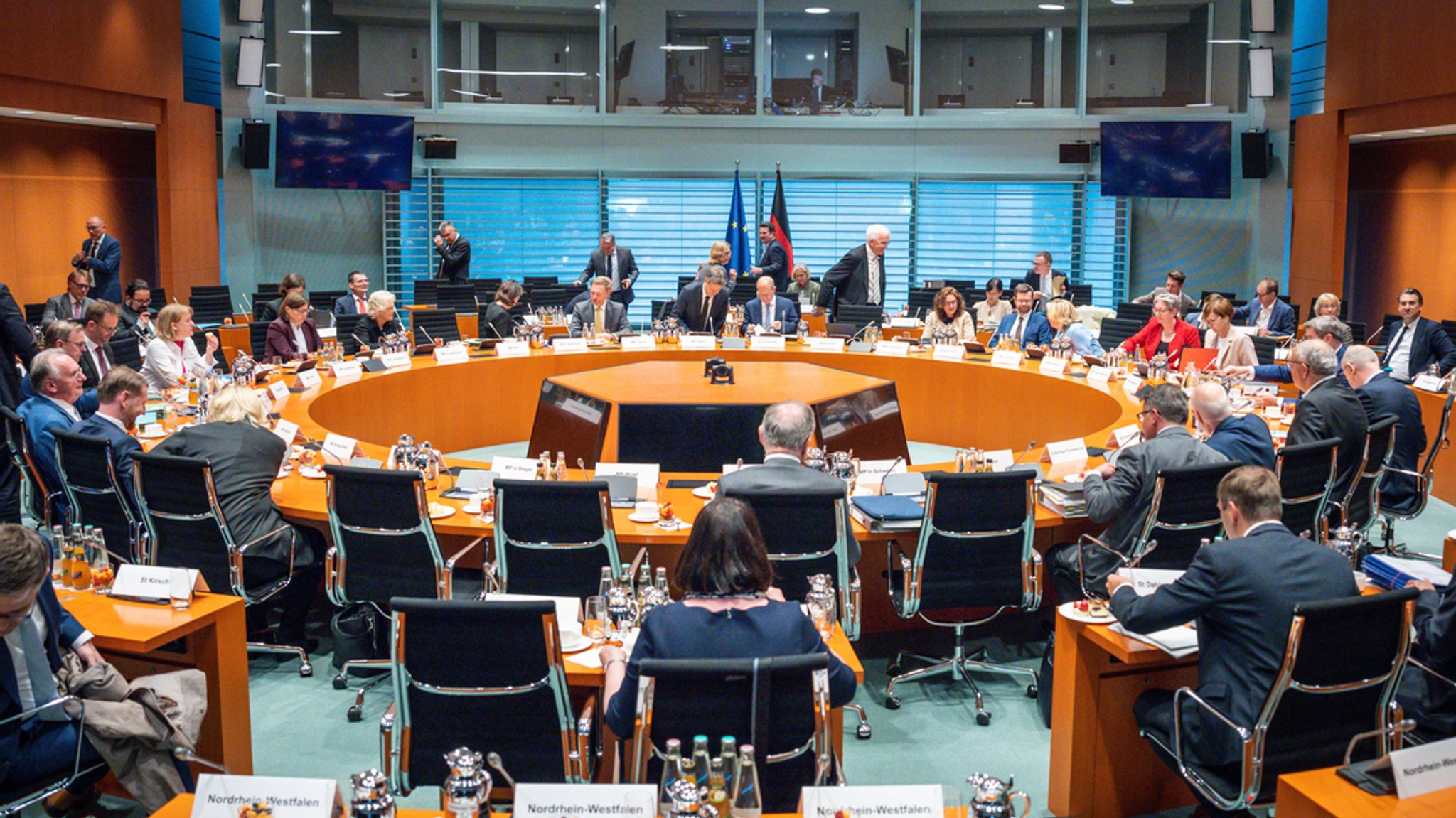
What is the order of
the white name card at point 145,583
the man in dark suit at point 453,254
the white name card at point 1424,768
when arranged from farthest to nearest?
the man in dark suit at point 453,254 < the white name card at point 145,583 < the white name card at point 1424,768

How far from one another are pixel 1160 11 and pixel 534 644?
1452 cm

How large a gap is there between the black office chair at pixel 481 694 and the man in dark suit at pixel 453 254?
11064 mm

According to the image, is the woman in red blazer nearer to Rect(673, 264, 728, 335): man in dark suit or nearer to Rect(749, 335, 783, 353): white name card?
Rect(749, 335, 783, 353): white name card

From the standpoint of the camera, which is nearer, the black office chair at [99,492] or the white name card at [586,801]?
the white name card at [586,801]

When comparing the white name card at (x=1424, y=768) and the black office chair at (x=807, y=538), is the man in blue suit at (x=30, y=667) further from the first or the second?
the white name card at (x=1424, y=768)

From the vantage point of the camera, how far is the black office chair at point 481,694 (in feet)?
10.1

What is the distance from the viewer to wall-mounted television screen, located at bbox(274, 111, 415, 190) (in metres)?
14.6

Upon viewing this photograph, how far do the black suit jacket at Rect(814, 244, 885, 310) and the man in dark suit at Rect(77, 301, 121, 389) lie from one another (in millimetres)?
6376

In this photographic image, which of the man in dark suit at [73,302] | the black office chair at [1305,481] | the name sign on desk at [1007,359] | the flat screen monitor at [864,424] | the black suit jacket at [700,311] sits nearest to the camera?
the black office chair at [1305,481]

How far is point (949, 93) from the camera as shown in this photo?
15.5 meters

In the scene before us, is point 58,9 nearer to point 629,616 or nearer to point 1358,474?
point 629,616

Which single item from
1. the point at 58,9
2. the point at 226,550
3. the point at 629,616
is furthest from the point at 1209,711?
the point at 58,9

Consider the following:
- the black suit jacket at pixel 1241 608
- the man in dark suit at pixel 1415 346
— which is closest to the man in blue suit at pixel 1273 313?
the man in dark suit at pixel 1415 346

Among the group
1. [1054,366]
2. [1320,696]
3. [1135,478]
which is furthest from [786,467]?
[1054,366]
